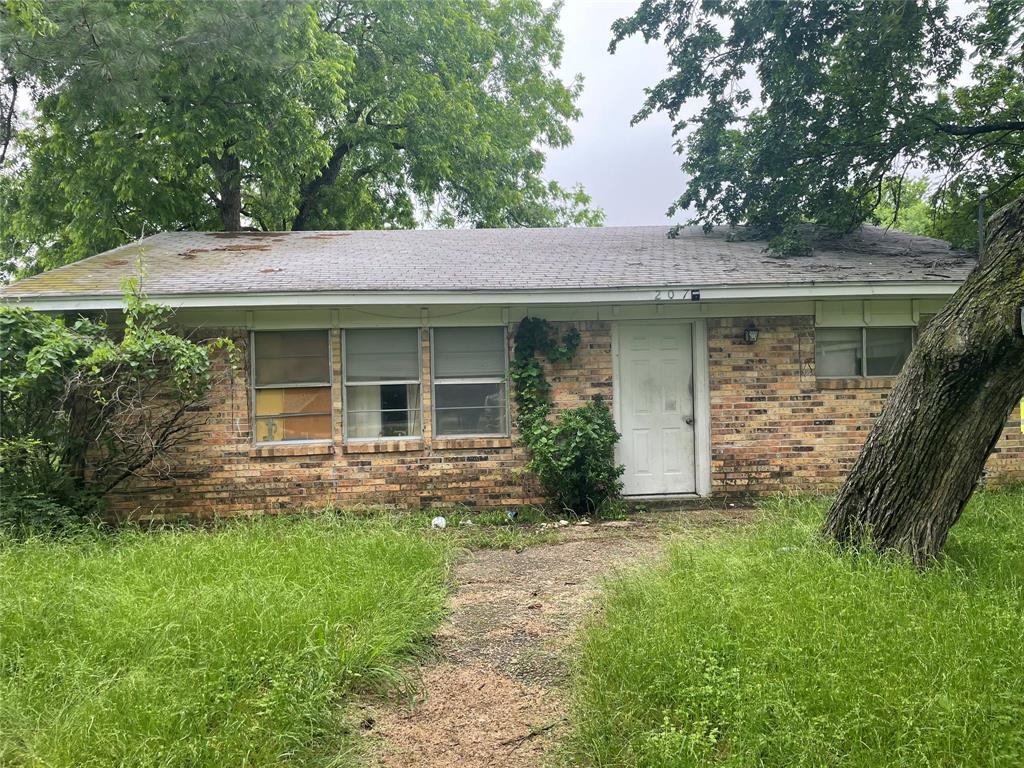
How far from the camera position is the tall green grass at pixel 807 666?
2.44m

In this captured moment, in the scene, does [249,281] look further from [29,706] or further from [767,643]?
[767,643]

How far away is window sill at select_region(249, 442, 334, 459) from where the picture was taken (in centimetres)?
777

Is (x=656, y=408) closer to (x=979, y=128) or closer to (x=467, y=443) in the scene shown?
(x=467, y=443)

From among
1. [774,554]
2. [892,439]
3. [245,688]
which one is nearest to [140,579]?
[245,688]

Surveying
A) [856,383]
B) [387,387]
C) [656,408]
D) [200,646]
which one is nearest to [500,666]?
[200,646]

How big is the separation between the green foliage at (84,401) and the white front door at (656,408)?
4.70 meters

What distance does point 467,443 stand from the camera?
7.91 m

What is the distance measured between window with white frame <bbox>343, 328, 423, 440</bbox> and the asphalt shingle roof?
2.48 ft

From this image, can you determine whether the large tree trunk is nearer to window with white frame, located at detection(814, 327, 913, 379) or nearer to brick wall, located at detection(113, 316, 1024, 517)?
brick wall, located at detection(113, 316, 1024, 517)

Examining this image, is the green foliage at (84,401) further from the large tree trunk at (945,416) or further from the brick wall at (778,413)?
the large tree trunk at (945,416)

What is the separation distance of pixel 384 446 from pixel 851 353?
5894 mm

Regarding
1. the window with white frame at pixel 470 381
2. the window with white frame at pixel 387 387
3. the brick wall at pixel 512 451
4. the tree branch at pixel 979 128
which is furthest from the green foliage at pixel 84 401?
the tree branch at pixel 979 128

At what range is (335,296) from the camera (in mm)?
7309

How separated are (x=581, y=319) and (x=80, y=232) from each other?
40.4 feet
